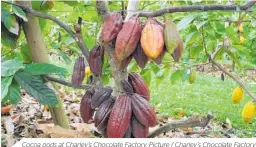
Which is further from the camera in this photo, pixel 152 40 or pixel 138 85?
pixel 138 85

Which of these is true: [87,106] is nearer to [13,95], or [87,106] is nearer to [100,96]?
[100,96]

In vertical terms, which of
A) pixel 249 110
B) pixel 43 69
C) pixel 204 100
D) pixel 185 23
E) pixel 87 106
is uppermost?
pixel 185 23

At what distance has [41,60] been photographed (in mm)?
1156

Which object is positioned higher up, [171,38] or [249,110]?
[171,38]

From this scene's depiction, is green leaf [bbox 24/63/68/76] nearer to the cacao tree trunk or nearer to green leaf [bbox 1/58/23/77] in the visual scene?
green leaf [bbox 1/58/23/77]

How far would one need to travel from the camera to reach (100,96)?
37.2 inches

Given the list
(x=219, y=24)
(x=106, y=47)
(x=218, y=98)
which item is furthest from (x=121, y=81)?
(x=218, y=98)

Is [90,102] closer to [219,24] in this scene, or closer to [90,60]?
[90,60]

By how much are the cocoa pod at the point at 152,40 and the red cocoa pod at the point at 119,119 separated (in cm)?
16

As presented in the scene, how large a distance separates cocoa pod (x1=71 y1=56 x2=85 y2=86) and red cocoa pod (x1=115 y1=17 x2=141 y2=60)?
251 mm

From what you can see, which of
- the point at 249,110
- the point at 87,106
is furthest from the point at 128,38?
the point at 249,110

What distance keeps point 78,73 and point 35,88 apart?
0.67ft

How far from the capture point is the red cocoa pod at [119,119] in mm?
856

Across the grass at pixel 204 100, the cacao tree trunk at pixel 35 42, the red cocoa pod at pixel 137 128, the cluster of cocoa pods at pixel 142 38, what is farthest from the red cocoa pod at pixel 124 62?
the grass at pixel 204 100
